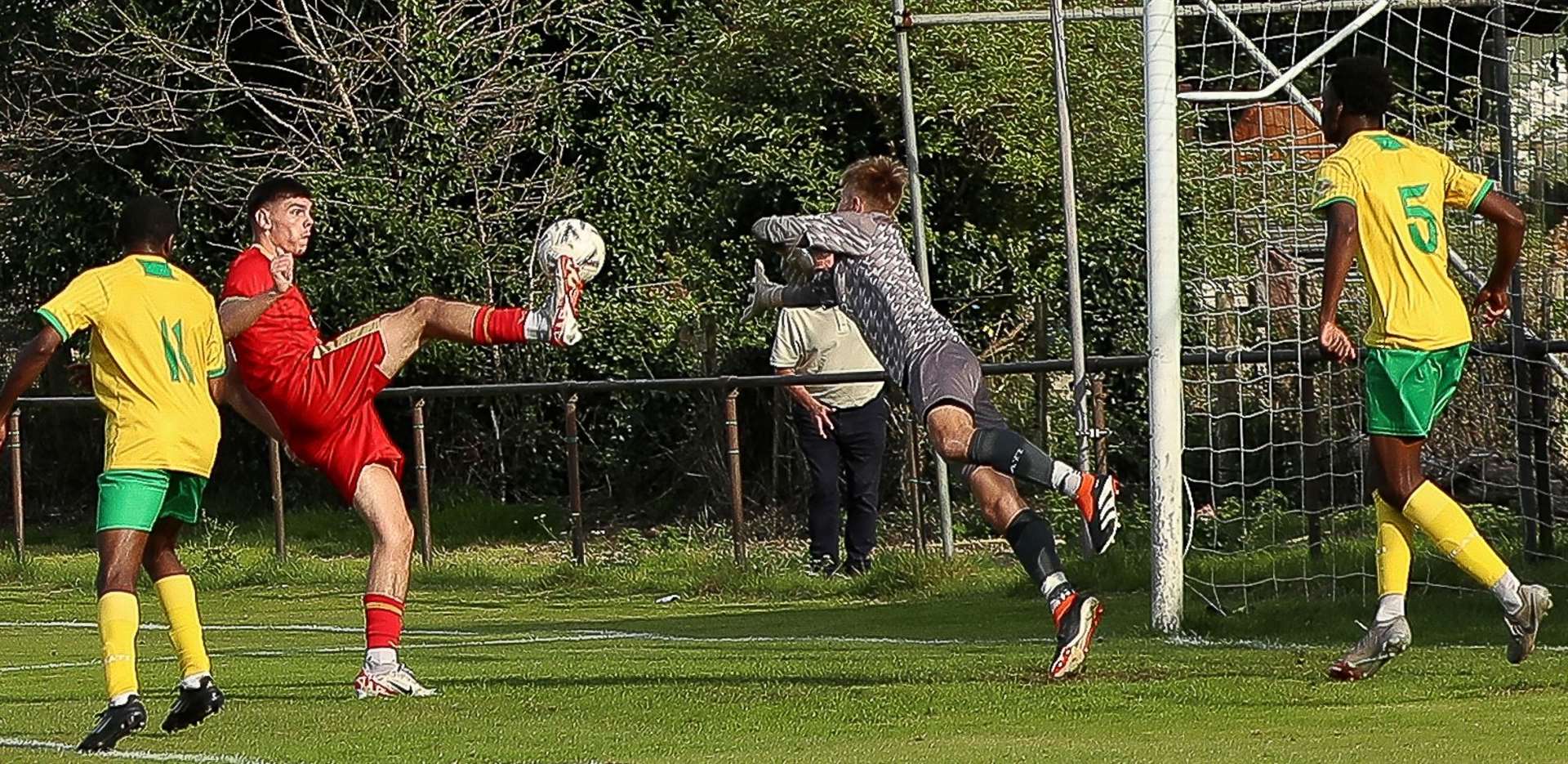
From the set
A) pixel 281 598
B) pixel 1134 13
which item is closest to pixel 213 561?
pixel 281 598

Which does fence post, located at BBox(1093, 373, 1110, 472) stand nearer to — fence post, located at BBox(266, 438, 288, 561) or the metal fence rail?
the metal fence rail

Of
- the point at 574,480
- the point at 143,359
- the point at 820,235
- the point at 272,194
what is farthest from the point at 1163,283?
the point at 574,480

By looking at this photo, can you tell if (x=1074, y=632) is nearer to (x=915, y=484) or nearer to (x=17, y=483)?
(x=915, y=484)

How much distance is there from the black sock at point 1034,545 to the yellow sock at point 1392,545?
1.13 meters

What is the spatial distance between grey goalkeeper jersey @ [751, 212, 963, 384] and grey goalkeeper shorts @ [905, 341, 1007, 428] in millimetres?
41

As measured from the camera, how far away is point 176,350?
27.6ft

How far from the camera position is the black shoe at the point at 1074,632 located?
8.88m

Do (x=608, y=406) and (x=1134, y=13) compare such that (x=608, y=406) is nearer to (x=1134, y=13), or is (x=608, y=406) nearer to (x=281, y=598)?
(x=281, y=598)

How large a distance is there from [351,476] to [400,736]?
172cm

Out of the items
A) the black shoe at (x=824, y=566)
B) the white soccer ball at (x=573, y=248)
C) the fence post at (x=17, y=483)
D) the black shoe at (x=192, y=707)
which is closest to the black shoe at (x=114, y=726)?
the black shoe at (x=192, y=707)

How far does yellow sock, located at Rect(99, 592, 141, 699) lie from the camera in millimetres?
8219

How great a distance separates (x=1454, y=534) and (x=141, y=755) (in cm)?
445

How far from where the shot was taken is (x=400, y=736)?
26.6 ft

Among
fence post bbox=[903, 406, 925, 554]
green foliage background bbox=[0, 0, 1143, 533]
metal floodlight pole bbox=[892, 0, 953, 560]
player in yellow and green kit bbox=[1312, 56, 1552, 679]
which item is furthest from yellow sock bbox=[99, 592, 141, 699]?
green foliage background bbox=[0, 0, 1143, 533]
